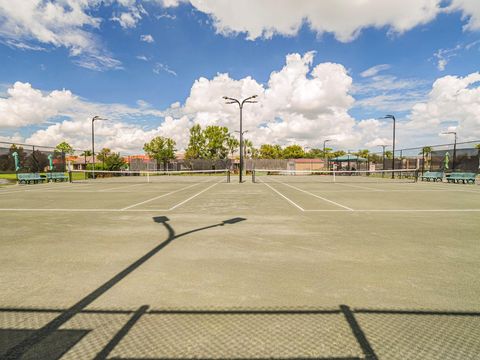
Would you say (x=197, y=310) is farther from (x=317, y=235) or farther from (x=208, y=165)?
(x=208, y=165)

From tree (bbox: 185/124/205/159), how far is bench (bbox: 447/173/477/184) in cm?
5526

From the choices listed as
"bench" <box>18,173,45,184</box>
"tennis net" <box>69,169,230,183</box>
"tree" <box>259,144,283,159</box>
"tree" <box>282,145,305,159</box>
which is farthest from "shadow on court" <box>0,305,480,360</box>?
"tree" <box>282,145,305,159</box>

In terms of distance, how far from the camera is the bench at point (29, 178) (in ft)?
76.6

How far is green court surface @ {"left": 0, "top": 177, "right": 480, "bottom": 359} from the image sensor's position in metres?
2.34

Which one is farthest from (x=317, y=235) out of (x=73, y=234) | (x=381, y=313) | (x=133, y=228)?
(x=73, y=234)

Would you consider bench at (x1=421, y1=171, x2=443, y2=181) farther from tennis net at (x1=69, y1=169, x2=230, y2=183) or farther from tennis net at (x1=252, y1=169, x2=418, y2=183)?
tennis net at (x1=69, y1=169, x2=230, y2=183)

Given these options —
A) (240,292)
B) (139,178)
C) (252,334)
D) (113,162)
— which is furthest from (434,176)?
(113,162)

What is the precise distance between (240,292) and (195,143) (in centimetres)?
7035

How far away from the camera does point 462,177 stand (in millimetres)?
23672

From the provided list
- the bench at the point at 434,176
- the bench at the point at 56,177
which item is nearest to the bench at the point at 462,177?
the bench at the point at 434,176

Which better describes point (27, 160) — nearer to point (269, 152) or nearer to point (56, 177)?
point (56, 177)

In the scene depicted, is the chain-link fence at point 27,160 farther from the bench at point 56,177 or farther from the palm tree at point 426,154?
the palm tree at point 426,154

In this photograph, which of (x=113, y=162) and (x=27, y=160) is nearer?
(x=27, y=160)

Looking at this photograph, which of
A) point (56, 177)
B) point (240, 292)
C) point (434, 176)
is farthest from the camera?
point (434, 176)
